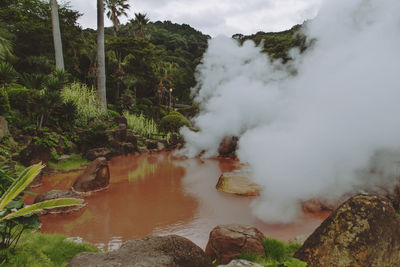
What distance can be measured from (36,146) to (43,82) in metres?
3.13

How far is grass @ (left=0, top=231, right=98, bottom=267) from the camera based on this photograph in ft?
7.79

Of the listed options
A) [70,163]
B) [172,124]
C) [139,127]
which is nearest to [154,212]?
[70,163]

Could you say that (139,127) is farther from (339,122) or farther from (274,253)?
(274,253)

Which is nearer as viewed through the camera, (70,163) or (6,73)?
(6,73)

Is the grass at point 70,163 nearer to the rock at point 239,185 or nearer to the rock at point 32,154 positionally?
the rock at point 32,154

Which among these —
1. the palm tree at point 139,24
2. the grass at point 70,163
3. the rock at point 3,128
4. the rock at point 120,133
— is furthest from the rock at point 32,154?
the palm tree at point 139,24

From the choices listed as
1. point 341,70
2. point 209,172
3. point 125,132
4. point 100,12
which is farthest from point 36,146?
point 100,12

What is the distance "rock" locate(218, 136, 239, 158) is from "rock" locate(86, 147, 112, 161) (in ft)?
18.1

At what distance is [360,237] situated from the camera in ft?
8.39

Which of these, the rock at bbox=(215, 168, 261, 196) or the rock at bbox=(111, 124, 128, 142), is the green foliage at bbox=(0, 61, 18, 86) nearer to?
the rock at bbox=(111, 124, 128, 142)

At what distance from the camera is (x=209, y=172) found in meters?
9.01

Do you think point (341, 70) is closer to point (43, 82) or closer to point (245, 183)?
point (245, 183)

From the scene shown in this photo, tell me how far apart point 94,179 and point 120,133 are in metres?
5.83

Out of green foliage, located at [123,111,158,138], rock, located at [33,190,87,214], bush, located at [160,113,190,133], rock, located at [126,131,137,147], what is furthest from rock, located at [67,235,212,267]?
bush, located at [160,113,190,133]
